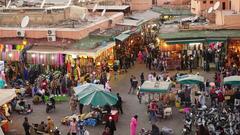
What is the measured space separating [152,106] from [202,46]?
32.9ft

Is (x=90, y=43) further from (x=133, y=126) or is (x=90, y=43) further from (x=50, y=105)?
(x=133, y=126)

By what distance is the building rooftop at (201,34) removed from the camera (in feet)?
93.8

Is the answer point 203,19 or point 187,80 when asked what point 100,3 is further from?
point 187,80

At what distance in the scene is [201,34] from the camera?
29109mm

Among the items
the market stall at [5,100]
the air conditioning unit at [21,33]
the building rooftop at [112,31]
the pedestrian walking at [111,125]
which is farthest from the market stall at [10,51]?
the pedestrian walking at [111,125]

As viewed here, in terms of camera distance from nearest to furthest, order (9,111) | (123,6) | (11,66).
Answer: (9,111), (11,66), (123,6)

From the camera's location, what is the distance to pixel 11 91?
19.9 m

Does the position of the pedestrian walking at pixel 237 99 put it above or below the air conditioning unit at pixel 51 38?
below

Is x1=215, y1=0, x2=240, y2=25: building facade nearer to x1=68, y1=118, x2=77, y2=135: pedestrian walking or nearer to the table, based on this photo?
the table

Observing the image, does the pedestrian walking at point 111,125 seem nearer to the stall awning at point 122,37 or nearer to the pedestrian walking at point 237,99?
the pedestrian walking at point 237,99

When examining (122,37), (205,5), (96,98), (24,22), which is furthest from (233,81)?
(205,5)

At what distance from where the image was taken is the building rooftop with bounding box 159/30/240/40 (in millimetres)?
28594

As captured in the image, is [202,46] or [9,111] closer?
[9,111]

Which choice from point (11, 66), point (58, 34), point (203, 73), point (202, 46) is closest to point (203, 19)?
point (202, 46)
